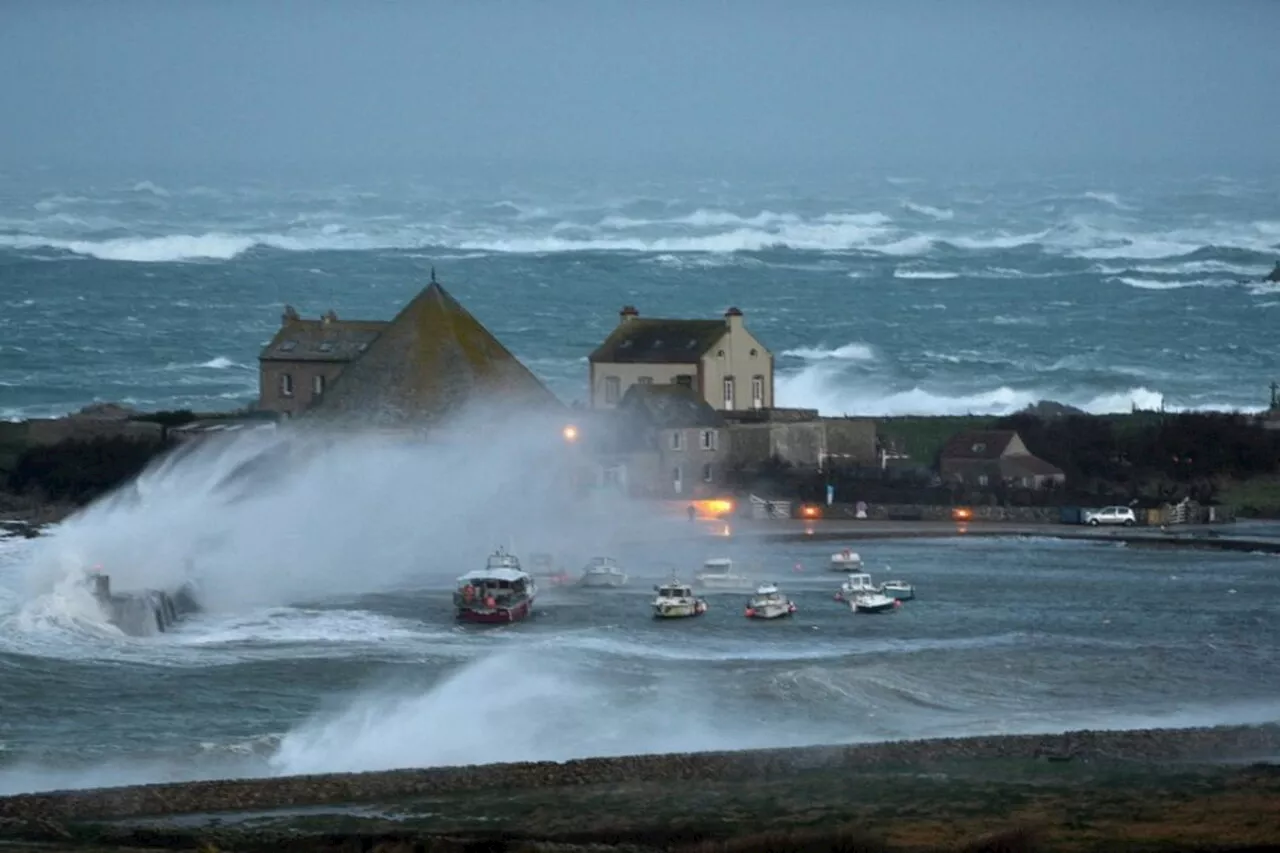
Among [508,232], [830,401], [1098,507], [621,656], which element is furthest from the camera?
[508,232]

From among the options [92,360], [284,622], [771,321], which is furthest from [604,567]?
[771,321]

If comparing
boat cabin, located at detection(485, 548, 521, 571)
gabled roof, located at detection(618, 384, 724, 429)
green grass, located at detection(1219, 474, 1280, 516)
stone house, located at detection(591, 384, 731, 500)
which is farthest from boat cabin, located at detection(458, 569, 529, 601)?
green grass, located at detection(1219, 474, 1280, 516)

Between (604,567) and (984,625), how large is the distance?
18.5 ft

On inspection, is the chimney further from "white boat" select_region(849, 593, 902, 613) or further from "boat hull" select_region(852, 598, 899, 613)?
"boat hull" select_region(852, 598, 899, 613)

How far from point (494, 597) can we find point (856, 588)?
3.81m

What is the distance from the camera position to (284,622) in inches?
1329

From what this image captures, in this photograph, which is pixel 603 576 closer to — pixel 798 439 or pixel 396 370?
pixel 798 439

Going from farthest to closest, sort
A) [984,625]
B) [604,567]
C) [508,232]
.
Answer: [508,232], [604,567], [984,625]

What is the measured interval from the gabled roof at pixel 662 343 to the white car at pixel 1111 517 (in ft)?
27.8

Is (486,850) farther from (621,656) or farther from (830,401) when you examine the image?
(830,401)

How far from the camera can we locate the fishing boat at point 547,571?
3756 centimetres

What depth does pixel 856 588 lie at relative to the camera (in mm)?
34719

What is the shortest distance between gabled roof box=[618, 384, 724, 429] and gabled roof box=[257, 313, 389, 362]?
4.70 meters

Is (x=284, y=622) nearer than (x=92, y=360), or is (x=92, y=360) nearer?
(x=284, y=622)
